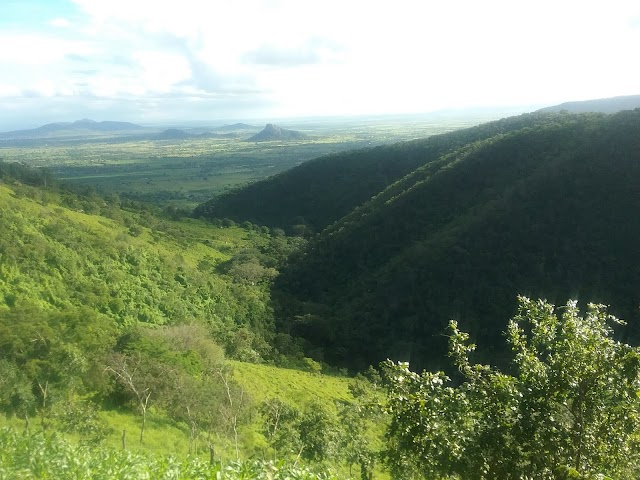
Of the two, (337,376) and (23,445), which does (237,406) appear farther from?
(337,376)

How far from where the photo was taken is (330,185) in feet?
326

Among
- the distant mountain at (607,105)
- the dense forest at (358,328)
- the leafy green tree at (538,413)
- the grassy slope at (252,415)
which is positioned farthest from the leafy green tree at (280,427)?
the distant mountain at (607,105)

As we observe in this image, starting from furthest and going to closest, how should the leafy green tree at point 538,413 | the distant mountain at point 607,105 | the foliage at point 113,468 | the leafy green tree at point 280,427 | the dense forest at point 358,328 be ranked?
the distant mountain at point 607,105, the leafy green tree at point 280,427, the dense forest at point 358,328, the leafy green tree at point 538,413, the foliage at point 113,468

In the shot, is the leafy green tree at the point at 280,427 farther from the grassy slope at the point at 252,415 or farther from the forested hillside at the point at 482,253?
the forested hillside at the point at 482,253

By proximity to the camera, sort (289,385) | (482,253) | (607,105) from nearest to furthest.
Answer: (289,385) < (482,253) < (607,105)

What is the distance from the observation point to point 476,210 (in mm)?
51125

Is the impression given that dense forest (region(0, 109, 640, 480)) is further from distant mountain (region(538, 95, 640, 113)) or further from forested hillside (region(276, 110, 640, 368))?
distant mountain (region(538, 95, 640, 113))

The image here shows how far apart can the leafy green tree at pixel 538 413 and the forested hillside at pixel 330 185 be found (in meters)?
76.2

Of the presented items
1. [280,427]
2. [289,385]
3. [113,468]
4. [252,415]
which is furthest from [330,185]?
[113,468]

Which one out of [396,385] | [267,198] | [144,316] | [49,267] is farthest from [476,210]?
[267,198]

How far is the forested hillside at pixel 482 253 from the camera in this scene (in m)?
39.6

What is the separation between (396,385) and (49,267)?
2633cm

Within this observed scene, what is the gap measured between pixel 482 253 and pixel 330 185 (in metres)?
58.0

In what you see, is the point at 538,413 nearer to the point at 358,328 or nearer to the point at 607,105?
the point at 358,328
